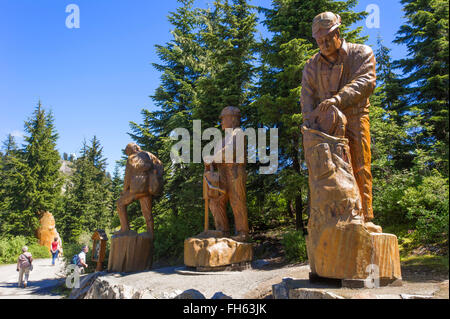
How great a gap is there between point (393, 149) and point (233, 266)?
676 cm

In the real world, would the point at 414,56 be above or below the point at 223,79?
above

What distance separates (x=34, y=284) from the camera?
12.3 meters

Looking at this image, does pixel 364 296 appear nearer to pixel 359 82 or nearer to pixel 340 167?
pixel 340 167

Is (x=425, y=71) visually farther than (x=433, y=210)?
Yes

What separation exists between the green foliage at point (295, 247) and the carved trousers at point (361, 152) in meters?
2.83

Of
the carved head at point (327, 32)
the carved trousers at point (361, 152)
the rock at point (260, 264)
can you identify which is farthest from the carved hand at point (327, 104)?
the rock at point (260, 264)

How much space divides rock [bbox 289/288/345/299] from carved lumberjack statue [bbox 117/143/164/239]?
6223 millimetres

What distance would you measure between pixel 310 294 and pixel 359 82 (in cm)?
316

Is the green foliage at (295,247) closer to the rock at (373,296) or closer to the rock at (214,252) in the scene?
the rock at (214,252)

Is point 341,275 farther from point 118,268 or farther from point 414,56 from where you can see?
point 414,56

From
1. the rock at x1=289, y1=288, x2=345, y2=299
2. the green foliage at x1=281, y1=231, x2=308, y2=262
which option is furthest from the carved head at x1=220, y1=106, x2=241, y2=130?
the rock at x1=289, y1=288, x2=345, y2=299

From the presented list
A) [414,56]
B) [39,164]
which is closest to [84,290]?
[414,56]

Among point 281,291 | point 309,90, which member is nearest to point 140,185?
point 309,90

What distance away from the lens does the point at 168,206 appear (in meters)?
13.6
